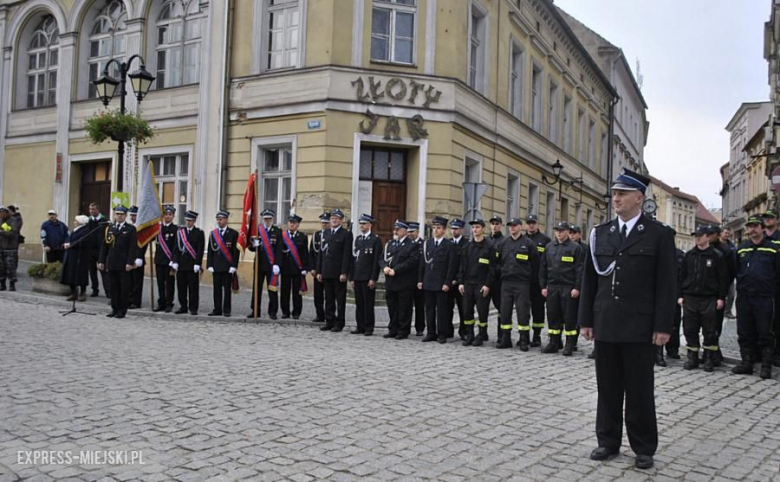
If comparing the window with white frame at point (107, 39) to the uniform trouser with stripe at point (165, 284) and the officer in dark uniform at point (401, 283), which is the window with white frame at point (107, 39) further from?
the officer in dark uniform at point (401, 283)

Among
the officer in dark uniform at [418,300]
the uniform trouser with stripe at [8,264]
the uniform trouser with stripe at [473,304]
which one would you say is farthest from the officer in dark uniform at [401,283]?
the uniform trouser with stripe at [8,264]

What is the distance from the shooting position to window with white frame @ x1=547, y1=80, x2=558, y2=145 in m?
28.8

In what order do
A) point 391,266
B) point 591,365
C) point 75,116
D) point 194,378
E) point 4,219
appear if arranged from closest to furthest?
point 194,378 < point 591,365 < point 391,266 < point 4,219 < point 75,116

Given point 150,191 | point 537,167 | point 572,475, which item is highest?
point 537,167

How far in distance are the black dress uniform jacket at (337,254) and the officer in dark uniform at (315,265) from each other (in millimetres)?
255

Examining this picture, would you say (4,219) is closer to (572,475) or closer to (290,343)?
(290,343)

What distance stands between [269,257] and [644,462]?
945cm

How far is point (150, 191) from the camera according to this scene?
45.2 feet

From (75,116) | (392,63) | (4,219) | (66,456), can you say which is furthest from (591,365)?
(75,116)

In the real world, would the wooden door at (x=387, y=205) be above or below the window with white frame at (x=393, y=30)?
below

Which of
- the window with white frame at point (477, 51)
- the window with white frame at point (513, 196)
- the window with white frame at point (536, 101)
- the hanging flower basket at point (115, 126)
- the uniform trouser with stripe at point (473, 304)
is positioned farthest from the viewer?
the window with white frame at point (536, 101)

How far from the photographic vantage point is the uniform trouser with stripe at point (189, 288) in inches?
527

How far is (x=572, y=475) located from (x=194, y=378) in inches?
165

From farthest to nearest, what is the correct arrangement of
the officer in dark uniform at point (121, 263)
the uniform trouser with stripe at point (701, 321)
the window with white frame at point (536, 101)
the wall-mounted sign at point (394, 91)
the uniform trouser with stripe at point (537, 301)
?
the window with white frame at point (536, 101)
the wall-mounted sign at point (394, 91)
the officer in dark uniform at point (121, 263)
the uniform trouser with stripe at point (537, 301)
the uniform trouser with stripe at point (701, 321)
